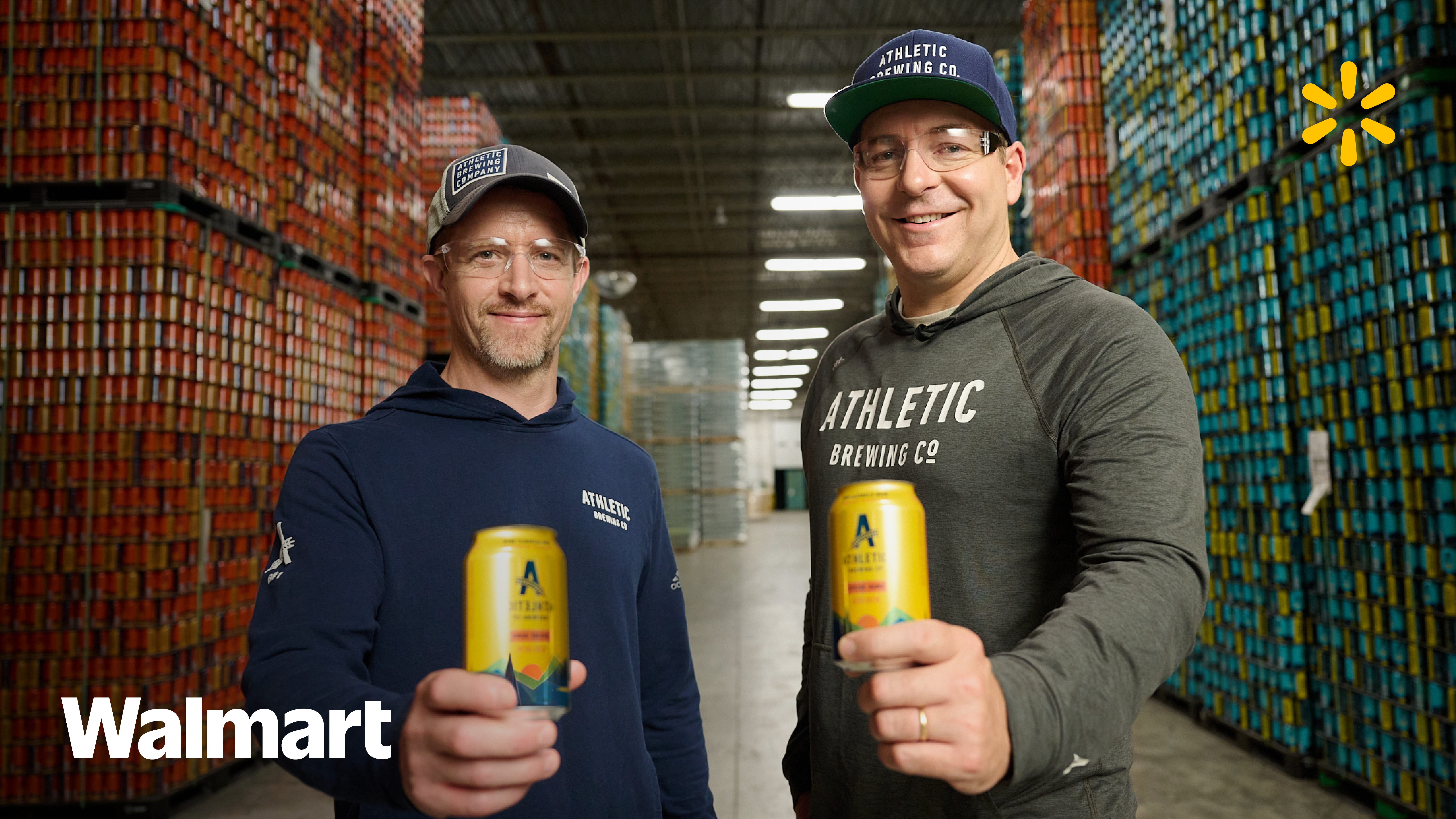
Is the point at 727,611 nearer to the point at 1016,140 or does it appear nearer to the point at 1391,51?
the point at 1391,51

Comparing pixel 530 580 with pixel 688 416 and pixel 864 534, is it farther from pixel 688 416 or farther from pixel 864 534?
pixel 688 416

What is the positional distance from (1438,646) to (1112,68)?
4613 millimetres

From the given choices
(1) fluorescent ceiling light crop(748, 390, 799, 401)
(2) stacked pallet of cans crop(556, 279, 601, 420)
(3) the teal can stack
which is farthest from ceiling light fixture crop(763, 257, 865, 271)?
(1) fluorescent ceiling light crop(748, 390, 799, 401)

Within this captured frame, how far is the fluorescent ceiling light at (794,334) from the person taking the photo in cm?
2939

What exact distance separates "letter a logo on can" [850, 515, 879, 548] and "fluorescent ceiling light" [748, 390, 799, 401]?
3861 cm

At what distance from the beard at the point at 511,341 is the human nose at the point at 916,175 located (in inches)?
30.9

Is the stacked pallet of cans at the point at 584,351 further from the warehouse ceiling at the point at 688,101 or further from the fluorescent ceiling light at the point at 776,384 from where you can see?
the fluorescent ceiling light at the point at 776,384

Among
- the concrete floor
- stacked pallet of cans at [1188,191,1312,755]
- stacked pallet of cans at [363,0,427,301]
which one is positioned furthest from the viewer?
stacked pallet of cans at [363,0,427,301]

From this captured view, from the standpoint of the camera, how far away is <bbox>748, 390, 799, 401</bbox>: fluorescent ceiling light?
4022 cm

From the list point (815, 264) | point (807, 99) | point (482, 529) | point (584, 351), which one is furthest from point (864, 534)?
point (815, 264)

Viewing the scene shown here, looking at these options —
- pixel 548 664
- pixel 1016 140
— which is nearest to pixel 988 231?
pixel 1016 140

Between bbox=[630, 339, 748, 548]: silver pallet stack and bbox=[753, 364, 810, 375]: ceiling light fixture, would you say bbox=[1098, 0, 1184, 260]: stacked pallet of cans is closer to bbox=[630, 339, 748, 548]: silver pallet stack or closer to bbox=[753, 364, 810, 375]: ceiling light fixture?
bbox=[630, 339, 748, 548]: silver pallet stack

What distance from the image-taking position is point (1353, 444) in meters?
4.34

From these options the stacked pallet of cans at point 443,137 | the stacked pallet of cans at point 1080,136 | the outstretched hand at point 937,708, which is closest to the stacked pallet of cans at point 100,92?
the stacked pallet of cans at point 443,137
